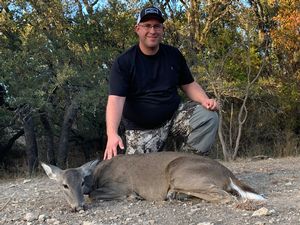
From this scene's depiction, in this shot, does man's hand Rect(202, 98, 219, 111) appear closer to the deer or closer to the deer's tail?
the deer

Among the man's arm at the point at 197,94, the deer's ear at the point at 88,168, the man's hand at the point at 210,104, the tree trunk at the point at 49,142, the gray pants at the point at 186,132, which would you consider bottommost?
the tree trunk at the point at 49,142

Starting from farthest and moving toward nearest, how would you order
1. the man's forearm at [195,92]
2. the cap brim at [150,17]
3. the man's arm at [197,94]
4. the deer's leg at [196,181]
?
the man's forearm at [195,92]
the man's arm at [197,94]
the cap brim at [150,17]
the deer's leg at [196,181]

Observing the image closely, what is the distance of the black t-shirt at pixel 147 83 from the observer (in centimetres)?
604

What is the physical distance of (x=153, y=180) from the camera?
5.54 metres

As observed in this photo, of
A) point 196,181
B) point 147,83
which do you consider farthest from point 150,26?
point 196,181

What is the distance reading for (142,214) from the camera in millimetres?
4723

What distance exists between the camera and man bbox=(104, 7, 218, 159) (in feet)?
19.6

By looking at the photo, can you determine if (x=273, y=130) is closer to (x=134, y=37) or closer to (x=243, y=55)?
(x=243, y=55)

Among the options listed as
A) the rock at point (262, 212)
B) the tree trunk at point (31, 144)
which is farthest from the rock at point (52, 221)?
the tree trunk at point (31, 144)

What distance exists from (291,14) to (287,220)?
10.4 meters

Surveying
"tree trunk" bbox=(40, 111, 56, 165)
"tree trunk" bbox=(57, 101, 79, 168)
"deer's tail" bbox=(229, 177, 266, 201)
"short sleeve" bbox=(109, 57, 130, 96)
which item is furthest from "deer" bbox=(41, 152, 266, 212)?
"tree trunk" bbox=(40, 111, 56, 165)

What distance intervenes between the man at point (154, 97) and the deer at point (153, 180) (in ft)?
1.96

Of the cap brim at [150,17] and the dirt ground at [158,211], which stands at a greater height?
the cap brim at [150,17]

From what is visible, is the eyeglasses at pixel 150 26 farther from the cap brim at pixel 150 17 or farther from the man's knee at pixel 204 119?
the man's knee at pixel 204 119
